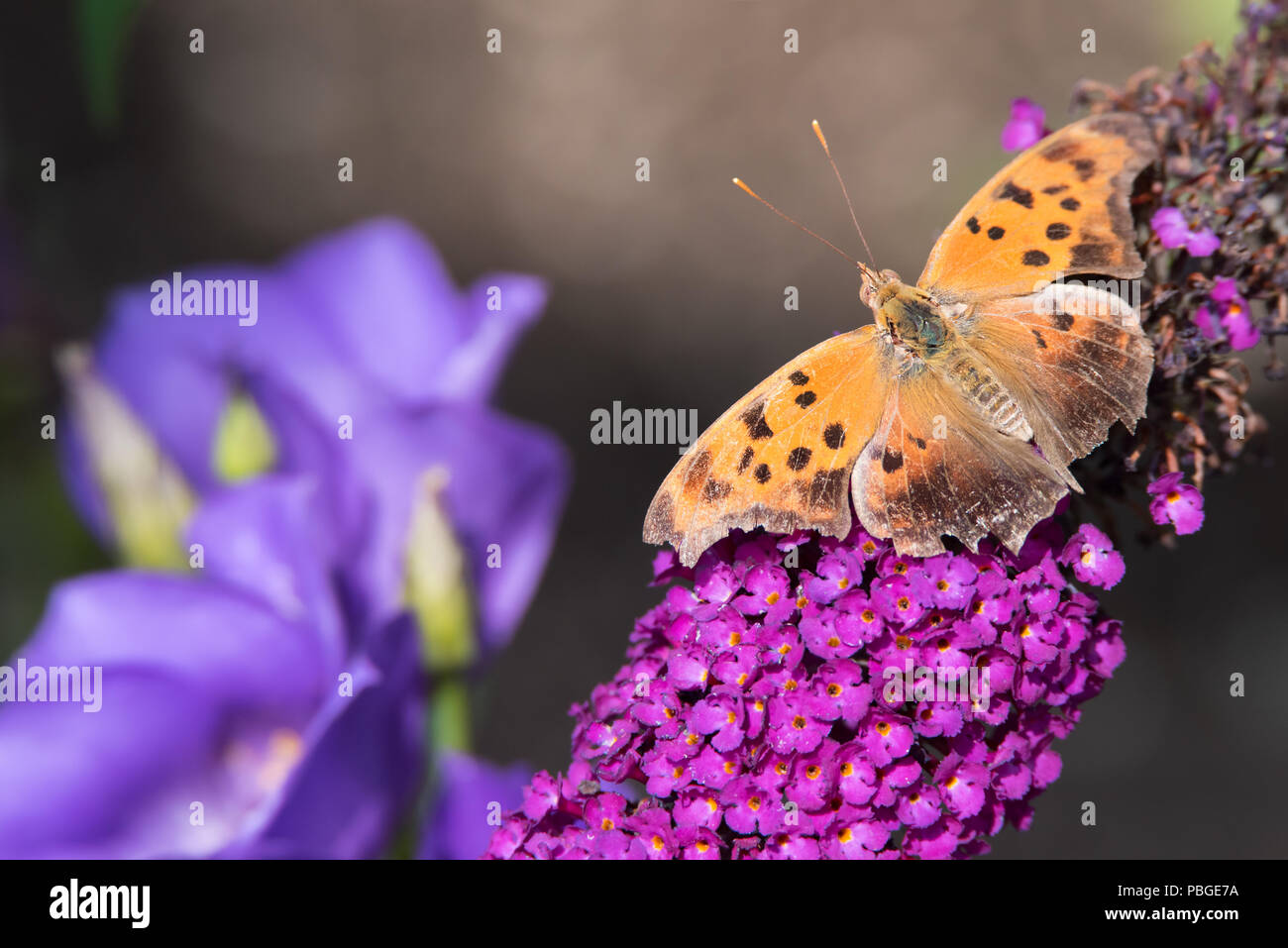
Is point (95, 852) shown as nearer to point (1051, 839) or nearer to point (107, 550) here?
point (107, 550)

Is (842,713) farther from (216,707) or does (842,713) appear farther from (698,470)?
(216,707)

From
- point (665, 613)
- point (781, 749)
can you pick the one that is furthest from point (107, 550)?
point (781, 749)

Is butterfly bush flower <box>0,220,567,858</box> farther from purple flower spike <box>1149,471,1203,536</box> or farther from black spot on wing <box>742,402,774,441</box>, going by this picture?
purple flower spike <box>1149,471,1203,536</box>

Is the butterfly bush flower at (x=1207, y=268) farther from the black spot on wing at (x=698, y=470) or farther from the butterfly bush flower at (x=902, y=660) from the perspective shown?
the black spot on wing at (x=698, y=470)

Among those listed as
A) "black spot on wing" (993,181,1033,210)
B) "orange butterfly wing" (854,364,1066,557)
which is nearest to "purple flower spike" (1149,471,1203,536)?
"orange butterfly wing" (854,364,1066,557)

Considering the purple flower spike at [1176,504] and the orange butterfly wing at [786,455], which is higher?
the orange butterfly wing at [786,455]

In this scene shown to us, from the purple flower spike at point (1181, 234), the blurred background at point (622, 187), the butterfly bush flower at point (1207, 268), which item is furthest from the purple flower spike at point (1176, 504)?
the blurred background at point (622, 187)
